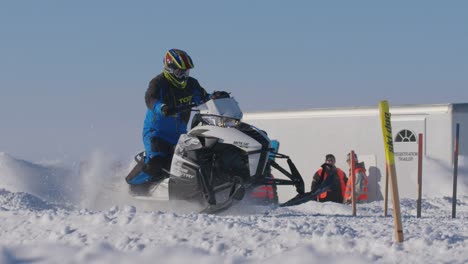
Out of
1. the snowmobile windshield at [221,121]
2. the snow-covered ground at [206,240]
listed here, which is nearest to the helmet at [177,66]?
the snowmobile windshield at [221,121]

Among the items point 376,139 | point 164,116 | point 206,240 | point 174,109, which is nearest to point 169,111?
point 174,109

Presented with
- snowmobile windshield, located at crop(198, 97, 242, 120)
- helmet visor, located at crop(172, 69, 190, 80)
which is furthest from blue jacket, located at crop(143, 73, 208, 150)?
snowmobile windshield, located at crop(198, 97, 242, 120)

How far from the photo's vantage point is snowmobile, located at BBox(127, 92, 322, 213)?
29.3ft

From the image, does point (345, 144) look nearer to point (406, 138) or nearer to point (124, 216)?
point (406, 138)

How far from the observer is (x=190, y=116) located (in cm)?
1020

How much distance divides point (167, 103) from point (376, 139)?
976 cm

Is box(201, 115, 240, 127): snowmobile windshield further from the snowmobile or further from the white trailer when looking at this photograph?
the white trailer

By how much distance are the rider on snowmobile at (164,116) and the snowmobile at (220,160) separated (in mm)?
326

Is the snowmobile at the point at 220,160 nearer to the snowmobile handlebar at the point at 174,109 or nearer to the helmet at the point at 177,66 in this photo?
the snowmobile handlebar at the point at 174,109

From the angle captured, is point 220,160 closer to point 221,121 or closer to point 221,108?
point 221,121

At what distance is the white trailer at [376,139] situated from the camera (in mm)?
17859

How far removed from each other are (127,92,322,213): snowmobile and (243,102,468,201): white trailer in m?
9.00

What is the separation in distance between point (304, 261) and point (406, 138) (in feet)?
43.8

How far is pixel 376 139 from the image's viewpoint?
1880 centimetres
